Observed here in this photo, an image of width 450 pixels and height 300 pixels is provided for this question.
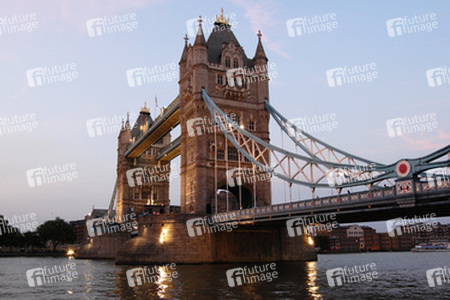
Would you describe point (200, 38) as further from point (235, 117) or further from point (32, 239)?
point (32, 239)

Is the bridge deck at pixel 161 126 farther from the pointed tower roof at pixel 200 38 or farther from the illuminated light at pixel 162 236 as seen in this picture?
the illuminated light at pixel 162 236

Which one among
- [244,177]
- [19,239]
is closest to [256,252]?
[244,177]

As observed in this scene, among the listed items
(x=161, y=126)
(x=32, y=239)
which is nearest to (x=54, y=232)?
(x=32, y=239)

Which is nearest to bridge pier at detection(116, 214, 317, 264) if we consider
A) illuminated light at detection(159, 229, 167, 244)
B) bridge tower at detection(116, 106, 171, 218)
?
illuminated light at detection(159, 229, 167, 244)

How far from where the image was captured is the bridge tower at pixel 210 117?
5269cm

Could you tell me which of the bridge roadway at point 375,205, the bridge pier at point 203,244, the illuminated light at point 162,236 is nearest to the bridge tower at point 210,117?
the bridge pier at point 203,244

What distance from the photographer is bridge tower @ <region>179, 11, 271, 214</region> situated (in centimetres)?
5269

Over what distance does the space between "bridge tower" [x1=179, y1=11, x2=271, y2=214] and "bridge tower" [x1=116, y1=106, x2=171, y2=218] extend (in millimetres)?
33990

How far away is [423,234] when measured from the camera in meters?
191

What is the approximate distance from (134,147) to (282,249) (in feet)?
138

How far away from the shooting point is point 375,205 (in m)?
28.0

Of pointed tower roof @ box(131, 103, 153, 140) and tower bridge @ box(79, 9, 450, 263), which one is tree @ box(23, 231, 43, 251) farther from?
tower bridge @ box(79, 9, 450, 263)

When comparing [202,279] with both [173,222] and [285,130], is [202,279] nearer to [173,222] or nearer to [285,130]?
[173,222]

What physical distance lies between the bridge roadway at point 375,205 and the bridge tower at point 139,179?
2084 inches
